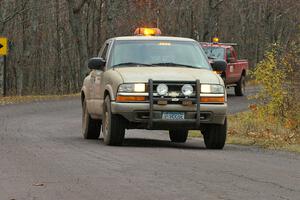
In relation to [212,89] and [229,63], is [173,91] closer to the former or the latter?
[212,89]

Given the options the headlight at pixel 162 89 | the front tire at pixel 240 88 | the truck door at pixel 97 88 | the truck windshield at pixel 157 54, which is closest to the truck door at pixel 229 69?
the front tire at pixel 240 88

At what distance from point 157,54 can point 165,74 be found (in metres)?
1.20

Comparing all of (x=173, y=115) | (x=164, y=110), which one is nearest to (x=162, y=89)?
(x=164, y=110)

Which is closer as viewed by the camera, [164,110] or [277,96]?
[164,110]

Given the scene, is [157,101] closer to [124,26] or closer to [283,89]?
[283,89]

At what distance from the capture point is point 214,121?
14609 mm

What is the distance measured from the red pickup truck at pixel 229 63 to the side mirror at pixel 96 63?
1731 centimetres

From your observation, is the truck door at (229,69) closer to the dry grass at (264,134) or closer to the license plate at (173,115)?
the dry grass at (264,134)

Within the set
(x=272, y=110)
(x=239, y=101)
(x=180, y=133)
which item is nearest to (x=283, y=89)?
(x=272, y=110)

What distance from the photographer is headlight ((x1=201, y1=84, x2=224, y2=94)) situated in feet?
47.7

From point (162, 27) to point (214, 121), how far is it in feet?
180

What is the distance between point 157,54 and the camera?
15727mm

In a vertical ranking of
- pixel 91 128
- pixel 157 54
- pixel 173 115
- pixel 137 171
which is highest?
pixel 157 54

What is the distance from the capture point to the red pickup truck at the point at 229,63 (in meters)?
34.4
